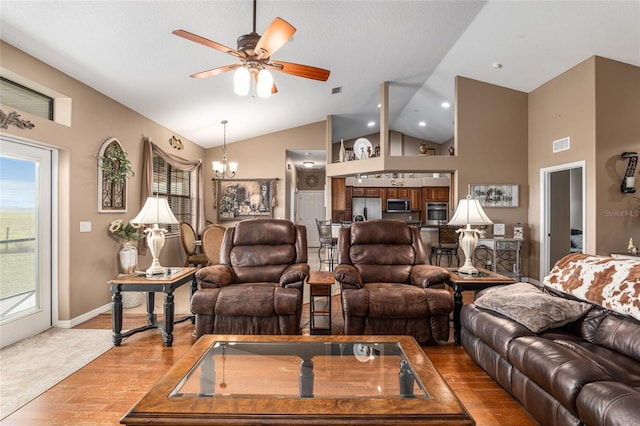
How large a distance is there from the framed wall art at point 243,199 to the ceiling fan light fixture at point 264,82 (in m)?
5.30

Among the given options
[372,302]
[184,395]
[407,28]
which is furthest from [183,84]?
[184,395]

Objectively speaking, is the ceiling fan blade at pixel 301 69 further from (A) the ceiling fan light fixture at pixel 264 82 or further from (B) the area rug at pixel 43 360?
(B) the area rug at pixel 43 360

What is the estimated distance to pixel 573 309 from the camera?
2.20 m

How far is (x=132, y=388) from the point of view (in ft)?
7.71

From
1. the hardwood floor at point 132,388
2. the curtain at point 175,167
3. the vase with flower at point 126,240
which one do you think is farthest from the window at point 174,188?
the hardwood floor at point 132,388

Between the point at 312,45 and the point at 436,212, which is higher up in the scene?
the point at 312,45

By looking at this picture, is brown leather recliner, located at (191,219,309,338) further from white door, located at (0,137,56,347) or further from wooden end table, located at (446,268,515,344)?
white door, located at (0,137,56,347)

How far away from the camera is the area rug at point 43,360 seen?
90.0 inches

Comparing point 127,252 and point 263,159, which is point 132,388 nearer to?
point 127,252

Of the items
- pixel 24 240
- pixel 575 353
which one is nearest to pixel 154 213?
pixel 24 240

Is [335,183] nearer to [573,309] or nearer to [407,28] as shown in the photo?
[407,28]

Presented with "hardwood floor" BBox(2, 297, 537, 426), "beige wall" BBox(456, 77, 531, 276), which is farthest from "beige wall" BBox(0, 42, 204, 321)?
"beige wall" BBox(456, 77, 531, 276)

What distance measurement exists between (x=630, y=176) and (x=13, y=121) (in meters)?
6.90

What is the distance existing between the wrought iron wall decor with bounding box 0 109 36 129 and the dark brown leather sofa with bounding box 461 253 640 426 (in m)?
4.02
